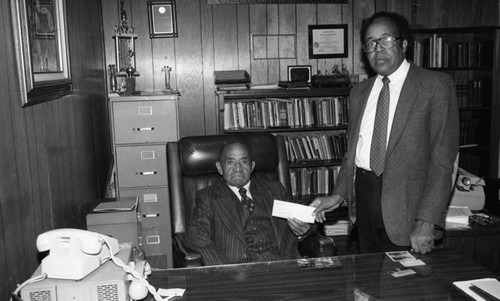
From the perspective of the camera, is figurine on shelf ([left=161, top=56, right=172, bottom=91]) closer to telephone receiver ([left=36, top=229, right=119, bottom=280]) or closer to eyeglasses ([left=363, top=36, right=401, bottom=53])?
eyeglasses ([left=363, top=36, right=401, bottom=53])

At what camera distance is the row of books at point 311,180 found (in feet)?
14.1

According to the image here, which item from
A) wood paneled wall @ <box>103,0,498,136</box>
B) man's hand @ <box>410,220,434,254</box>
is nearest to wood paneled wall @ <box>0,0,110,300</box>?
wood paneled wall @ <box>103,0,498,136</box>

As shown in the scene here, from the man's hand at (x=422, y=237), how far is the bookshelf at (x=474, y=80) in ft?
8.64

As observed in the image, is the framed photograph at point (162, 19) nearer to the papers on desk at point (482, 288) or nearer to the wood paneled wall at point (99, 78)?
the wood paneled wall at point (99, 78)

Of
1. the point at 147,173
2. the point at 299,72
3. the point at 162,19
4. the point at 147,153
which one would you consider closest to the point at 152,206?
the point at 147,173

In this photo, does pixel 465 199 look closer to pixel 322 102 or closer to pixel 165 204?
pixel 322 102

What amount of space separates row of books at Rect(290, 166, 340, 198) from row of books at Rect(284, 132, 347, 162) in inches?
4.2

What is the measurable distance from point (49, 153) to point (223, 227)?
2.94 feet

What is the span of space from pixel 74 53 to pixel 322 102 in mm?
2124

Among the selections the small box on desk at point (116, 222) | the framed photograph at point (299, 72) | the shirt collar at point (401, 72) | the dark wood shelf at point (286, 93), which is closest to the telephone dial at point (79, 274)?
the small box on desk at point (116, 222)

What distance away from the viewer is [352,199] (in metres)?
2.41

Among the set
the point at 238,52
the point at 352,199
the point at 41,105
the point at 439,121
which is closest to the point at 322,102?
the point at 238,52

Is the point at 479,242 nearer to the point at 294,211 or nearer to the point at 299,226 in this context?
the point at 299,226

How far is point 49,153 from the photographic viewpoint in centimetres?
235
